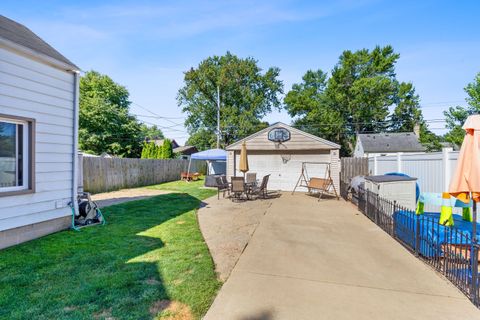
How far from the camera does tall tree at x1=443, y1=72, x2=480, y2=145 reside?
23906 millimetres

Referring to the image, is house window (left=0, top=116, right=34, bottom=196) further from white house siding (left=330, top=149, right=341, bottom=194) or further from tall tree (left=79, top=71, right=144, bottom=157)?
tall tree (left=79, top=71, right=144, bottom=157)

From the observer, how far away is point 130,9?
8359 millimetres

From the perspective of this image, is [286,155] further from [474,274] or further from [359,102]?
[359,102]

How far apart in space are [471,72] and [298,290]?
31.6 metres

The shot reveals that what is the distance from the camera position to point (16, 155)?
15.3ft

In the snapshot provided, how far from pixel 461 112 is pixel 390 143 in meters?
7.04

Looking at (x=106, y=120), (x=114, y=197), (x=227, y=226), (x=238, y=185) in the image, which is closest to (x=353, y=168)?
(x=238, y=185)

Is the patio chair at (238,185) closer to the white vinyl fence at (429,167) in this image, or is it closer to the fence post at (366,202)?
the fence post at (366,202)

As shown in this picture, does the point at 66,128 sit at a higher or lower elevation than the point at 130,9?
lower

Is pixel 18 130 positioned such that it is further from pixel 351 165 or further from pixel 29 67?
pixel 351 165

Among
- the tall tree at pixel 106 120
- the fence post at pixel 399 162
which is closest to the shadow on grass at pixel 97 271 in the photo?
the fence post at pixel 399 162

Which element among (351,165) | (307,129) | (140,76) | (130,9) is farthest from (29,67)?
(307,129)

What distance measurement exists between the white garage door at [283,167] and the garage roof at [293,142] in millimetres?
510

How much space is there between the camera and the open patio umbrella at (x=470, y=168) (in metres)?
3.10
